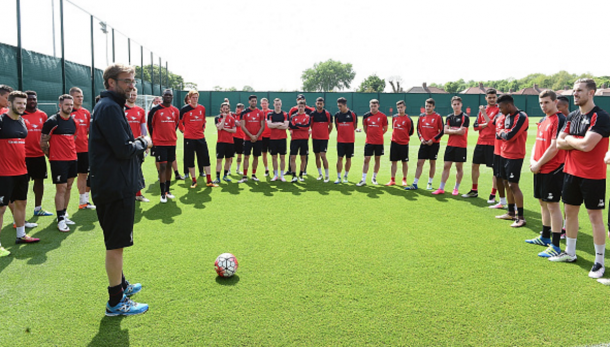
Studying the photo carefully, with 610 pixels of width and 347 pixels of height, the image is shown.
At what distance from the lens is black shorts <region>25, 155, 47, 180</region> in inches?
233

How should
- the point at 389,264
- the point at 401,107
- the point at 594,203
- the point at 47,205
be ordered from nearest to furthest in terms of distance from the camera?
the point at 594,203 < the point at 389,264 < the point at 47,205 < the point at 401,107

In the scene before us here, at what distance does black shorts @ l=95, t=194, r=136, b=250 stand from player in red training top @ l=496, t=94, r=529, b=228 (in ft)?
18.5

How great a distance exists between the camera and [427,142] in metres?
9.09

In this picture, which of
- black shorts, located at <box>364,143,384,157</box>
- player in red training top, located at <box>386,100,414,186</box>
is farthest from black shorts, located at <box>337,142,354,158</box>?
player in red training top, located at <box>386,100,414,186</box>

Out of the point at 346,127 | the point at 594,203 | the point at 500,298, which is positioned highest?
the point at 346,127

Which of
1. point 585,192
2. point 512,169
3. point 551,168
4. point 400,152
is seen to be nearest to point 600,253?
point 585,192

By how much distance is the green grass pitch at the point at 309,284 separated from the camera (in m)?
3.08

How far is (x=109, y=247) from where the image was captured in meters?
3.23

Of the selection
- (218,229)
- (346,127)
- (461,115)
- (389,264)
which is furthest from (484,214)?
(218,229)

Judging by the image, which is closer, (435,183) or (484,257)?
(484,257)

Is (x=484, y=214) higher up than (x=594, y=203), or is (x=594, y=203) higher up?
(x=594, y=203)

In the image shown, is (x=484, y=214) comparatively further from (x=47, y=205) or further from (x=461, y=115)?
(x=47, y=205)

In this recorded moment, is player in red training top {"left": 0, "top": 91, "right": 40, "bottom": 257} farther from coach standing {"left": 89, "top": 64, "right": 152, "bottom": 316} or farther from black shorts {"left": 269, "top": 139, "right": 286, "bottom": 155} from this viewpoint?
black shorts {"left": 269, "top": 139, "right": 286, "bottom": 155}

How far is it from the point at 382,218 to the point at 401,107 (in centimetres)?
385
